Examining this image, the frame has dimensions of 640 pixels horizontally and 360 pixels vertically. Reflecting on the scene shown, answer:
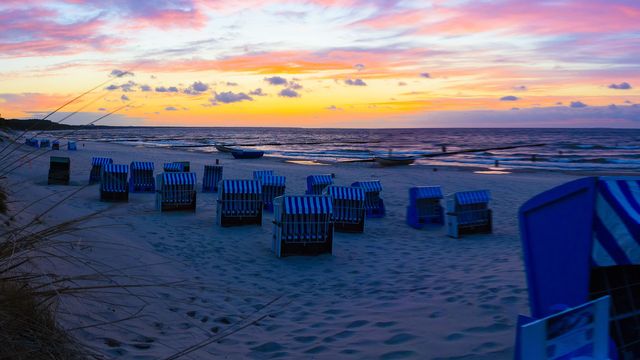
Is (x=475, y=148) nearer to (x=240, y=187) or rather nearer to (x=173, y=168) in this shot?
(x=173, y=168)

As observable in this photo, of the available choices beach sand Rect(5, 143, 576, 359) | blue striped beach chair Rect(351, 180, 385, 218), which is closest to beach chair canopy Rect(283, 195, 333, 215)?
beach sand Rect(5, 143, 576, 359)

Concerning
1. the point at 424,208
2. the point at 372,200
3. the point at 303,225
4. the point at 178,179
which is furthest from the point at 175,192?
the point at 424,208

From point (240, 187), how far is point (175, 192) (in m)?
2.54

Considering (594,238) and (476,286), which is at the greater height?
(594,238)

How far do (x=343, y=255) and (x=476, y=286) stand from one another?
9.66 ft

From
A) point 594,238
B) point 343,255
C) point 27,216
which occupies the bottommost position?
point 343,255

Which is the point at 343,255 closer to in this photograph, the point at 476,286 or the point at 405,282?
the point at 405,282

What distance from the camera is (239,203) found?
1129cm

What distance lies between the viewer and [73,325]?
13.4 feet

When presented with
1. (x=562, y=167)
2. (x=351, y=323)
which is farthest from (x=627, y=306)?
(x=562, y=167)

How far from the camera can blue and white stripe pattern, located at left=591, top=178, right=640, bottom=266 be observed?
3324mm

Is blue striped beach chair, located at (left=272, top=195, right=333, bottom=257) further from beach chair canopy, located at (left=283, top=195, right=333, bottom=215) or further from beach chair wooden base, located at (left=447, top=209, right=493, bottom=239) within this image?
beach chair wooden base, located at (left=447, top=209, right=493, bottom=239)

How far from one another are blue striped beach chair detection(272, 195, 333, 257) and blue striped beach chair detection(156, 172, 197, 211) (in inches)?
193

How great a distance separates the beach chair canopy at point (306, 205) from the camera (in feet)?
28.3
